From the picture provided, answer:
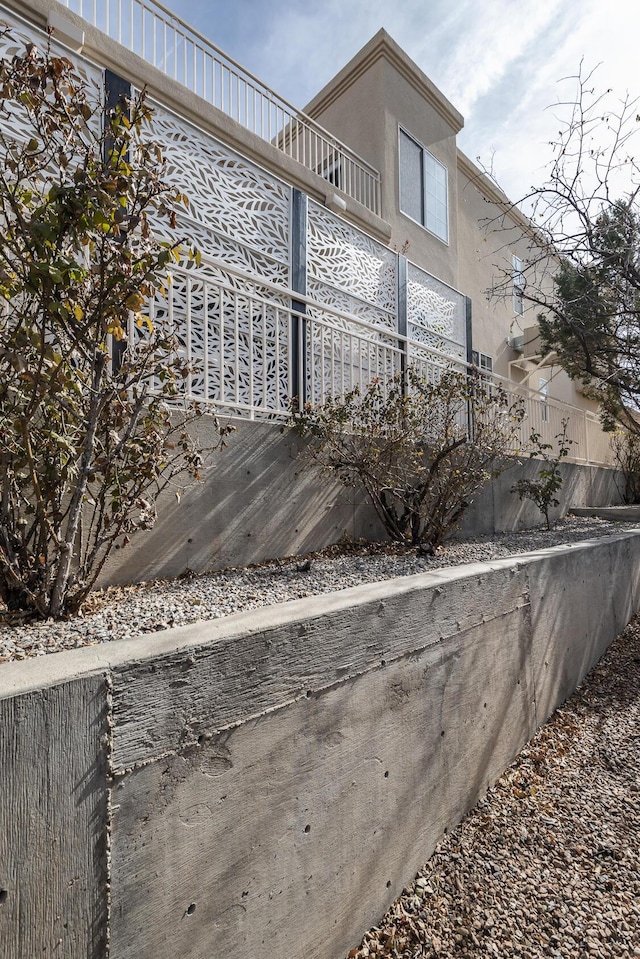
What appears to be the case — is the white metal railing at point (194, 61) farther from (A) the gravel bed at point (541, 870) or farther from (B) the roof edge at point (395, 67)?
(A) the gravel bed at point (541, 870)

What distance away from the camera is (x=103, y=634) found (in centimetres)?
161

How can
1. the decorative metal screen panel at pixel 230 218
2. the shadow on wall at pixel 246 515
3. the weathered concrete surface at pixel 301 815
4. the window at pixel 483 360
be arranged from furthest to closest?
the window at pixel 483 360 < the decorative metal screen panel at pixel 230 218 < the shadow on wall at pixel 246 515 < the weathered concrete surface at pixel 301 815

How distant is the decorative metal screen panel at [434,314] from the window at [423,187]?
5.43 ft

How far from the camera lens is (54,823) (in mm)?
1049

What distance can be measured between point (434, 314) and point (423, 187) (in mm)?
2889

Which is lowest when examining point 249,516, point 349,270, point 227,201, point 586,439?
point 249,516

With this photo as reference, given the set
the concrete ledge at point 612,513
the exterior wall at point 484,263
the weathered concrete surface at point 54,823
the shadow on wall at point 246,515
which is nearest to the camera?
the weathered concrete surface at point 54,823

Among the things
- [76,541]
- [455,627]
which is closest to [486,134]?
[455,627]

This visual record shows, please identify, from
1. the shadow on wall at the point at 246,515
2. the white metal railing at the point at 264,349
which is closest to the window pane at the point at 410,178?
the white metal railing at the point at 264,349

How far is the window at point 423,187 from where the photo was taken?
29.0 feet

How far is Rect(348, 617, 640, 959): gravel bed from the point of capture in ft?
5.69

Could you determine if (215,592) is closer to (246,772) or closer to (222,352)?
(246,772)

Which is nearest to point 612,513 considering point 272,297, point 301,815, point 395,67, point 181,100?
point 272,297

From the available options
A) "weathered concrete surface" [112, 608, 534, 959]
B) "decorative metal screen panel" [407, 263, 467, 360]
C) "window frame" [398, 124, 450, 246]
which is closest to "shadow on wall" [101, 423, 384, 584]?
"weathered concrete surface" [112, 608, 534, 959]
